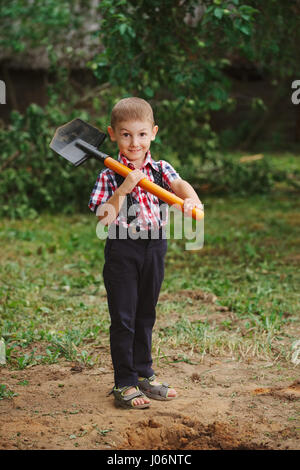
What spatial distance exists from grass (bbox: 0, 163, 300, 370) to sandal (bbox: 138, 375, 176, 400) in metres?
0.43

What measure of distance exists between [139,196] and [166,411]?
0.96 meters

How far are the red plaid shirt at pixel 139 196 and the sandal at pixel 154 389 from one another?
2.55ft

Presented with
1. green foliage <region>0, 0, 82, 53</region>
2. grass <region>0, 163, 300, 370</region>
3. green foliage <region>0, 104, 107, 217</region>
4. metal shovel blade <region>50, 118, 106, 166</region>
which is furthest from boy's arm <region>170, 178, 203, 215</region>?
green foliage <region>0, 0, 82, 53</region>

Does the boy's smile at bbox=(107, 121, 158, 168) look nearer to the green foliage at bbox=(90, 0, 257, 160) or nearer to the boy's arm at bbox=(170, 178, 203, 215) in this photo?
the boy's arm at bbox=(170, 178, 203, 215)

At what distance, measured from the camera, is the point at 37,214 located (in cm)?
718

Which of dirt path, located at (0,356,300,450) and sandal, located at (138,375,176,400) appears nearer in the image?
dirt path, located at (0,356,300,450)

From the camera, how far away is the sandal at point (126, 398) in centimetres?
281

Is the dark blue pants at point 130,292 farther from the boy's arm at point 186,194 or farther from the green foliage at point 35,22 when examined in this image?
the green foliage at point 35,22

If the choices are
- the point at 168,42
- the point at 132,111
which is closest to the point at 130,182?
the point at 132,111

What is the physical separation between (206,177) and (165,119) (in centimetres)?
133

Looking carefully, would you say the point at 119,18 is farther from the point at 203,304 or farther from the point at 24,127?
the point at 24,127

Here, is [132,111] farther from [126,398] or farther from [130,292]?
[126,398]

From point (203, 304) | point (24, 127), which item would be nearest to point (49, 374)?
point (203, 304)

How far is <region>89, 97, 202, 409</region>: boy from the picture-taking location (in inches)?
107
